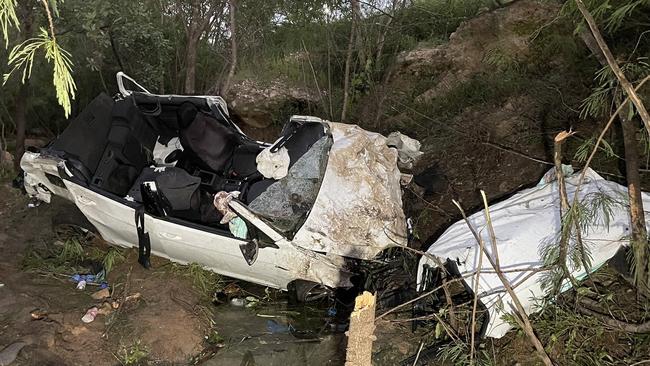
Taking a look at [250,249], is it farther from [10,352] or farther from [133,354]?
[10,352]

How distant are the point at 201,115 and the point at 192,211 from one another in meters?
1.24

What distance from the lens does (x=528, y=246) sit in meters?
3.79

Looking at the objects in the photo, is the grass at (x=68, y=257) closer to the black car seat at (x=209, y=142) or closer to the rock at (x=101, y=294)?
the rock at (x=101, y=294)

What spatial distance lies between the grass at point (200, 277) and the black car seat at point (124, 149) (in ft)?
3.35


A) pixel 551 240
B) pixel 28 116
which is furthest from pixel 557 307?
pixel 28 116

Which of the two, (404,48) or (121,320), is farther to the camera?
(404,48)

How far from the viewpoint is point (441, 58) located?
838 cm

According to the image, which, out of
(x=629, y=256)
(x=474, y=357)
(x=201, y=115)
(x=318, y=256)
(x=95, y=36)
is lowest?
(x=474, y=357)

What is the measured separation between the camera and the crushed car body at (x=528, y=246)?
360 cm

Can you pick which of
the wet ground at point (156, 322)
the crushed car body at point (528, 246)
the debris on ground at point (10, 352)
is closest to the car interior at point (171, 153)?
the wet ground at point (156, 322)

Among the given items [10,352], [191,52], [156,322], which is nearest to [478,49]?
[191,52]

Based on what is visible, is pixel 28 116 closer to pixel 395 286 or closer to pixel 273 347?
pixel 273 347

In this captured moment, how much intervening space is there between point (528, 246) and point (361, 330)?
1.89m

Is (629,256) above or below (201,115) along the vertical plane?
below
